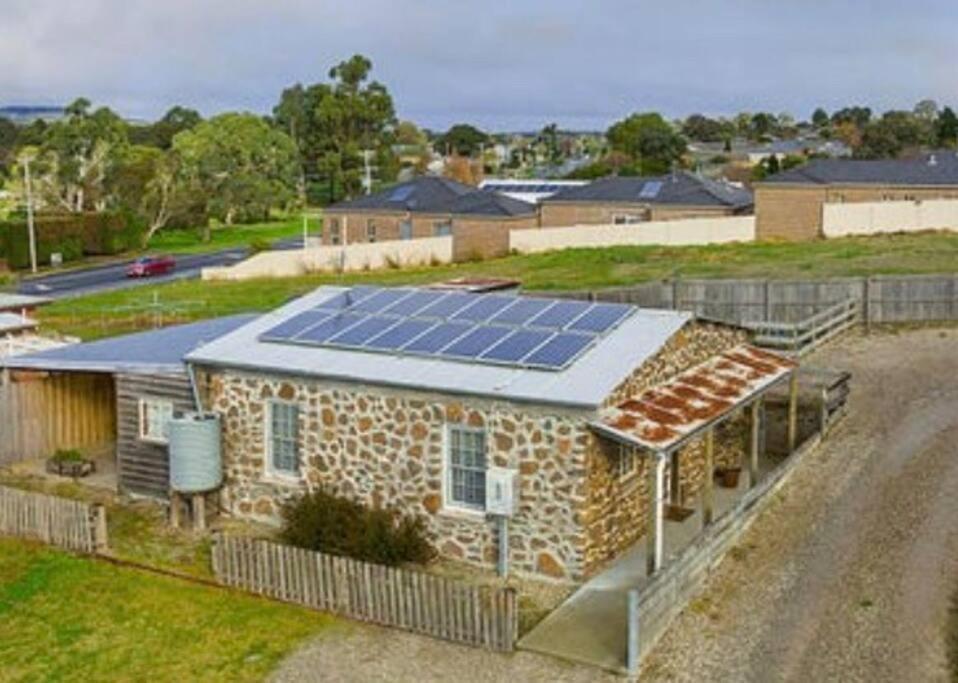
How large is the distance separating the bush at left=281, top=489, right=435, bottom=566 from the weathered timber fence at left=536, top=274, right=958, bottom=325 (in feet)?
58.9

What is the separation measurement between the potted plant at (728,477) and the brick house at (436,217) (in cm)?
4123

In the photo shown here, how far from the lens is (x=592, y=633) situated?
17.0 metres

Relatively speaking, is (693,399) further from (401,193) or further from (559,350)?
(401,193)

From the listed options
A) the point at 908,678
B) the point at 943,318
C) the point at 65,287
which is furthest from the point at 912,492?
the point at 65,287

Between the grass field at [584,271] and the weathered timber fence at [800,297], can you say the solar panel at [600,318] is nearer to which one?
the weathered timber fence at [800,297]

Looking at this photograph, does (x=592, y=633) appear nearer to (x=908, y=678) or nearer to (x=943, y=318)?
(x=908, y=678)

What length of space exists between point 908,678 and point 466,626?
5792mm

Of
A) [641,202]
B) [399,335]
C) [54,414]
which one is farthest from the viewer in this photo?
[641,202]

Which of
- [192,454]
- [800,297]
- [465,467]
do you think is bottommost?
[192,454]

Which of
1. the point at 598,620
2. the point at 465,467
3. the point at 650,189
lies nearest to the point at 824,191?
the point at 650,189

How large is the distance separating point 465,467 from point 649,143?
11684cm

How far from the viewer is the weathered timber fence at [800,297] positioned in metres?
36.0

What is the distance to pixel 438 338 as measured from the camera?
70.4ft

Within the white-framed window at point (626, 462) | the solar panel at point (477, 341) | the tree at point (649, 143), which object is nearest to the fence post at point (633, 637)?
the white-framed window at point (626, 462)
